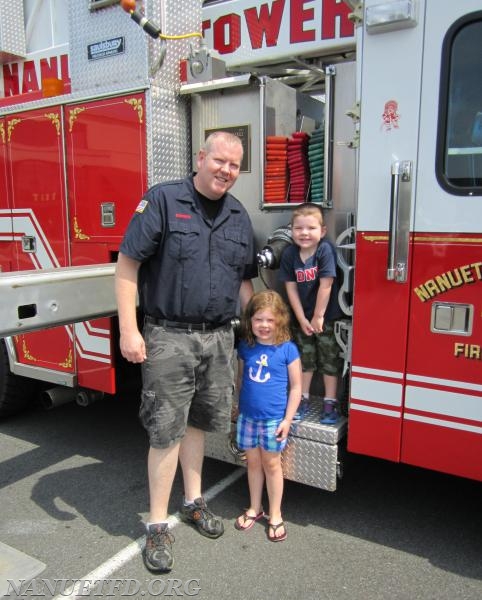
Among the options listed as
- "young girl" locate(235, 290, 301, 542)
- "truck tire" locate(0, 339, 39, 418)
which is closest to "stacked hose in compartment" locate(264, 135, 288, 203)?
"young girl" locate(235, 290, 301, 542)

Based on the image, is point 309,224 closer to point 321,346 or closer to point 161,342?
point 321,346

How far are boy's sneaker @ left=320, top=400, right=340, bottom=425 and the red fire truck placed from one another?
0.20 feet

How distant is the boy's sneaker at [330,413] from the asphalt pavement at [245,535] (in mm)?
566

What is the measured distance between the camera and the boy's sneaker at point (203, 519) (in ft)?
9.46

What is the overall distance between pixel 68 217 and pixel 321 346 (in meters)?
1.83

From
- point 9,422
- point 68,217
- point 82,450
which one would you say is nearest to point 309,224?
point 68,217

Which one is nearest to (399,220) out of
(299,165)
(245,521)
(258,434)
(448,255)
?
(448,255)

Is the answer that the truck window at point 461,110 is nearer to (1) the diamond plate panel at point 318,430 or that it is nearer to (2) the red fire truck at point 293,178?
(2) the red fire truck at point 293,178

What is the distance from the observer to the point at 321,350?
299cm

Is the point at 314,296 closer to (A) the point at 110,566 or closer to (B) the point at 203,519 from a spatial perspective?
(B) the point at 203,519

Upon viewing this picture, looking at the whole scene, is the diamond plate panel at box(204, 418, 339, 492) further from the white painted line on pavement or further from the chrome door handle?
→ the chrome door handle

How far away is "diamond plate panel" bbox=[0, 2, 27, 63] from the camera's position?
171 inches

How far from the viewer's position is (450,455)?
8.02 ft

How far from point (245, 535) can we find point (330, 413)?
2.40 ft
